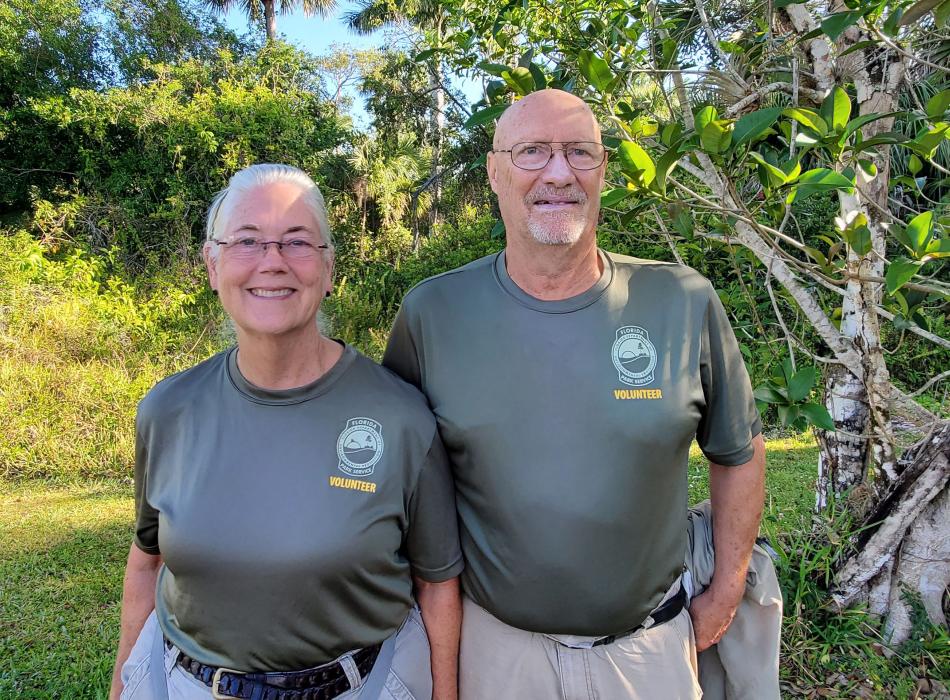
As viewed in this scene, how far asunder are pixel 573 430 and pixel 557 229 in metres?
0.53

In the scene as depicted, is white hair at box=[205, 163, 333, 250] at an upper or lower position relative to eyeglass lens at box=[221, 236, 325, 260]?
upper

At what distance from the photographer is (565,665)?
5.93 ft

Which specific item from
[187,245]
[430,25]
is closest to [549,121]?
[187,245]

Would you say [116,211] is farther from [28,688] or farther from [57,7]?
[28,688]

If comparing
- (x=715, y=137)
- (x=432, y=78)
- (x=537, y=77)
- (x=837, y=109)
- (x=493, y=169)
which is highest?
(x=432, y=78)

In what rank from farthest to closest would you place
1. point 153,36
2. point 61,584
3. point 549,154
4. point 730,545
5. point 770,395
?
point 153,36 → point 61,584 → point 770,395 → point 730,545 → point 549,154

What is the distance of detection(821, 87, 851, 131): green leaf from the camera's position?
6.10 ft

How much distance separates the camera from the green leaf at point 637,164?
1862mm

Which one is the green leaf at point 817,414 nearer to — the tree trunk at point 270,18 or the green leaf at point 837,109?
the green leaf at point 837,109

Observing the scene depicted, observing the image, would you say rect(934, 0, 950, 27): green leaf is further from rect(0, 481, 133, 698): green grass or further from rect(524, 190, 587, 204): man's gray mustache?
rect(0, 481, 133, 698): green grass

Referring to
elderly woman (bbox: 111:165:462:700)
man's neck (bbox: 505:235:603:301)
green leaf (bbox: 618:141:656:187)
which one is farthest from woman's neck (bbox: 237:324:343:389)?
green leaf (bbox: 618:141:656:187)

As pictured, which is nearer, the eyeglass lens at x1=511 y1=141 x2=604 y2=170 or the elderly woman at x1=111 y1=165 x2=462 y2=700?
the elderly woman at x1=111 y1=165 x2=462 y2=700

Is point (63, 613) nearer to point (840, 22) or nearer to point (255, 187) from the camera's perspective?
Result: point (255, 187)

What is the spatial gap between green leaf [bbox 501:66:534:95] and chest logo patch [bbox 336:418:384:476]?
1.39 metres
